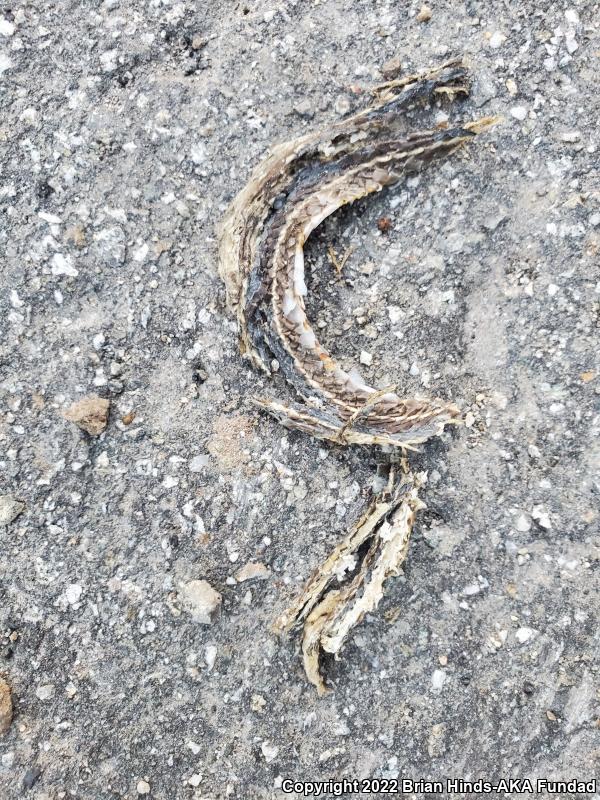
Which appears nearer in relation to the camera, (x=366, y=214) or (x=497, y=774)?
(x=497, y=774)

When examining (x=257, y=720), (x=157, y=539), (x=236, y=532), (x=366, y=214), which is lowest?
(x=257, y=720)

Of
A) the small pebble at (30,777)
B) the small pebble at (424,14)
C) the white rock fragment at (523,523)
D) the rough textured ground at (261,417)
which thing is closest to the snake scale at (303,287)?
the rough textured ground at (261,417)

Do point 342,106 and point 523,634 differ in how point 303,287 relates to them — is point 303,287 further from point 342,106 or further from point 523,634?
point 523,634

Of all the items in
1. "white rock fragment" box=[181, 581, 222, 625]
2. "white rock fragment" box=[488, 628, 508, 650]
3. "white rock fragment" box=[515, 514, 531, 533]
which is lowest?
"white rock fragment" box=[488, 628, 508, 650]

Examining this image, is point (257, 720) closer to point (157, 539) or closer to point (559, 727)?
point (157, 539)

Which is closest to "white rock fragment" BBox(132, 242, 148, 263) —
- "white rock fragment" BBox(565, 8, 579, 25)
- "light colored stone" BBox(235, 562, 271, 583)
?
"light colored stone" BBox(235, 562, 271, 583)

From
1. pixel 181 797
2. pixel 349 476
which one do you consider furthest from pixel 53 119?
pixel 181 797

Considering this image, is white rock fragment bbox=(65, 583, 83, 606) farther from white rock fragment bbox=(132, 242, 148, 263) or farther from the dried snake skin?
white rock fragment bbox=(132, 242, 148, 263)
